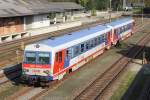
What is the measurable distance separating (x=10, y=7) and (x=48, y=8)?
47.2ft

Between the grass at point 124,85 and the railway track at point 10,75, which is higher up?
the railway track at point 10,75

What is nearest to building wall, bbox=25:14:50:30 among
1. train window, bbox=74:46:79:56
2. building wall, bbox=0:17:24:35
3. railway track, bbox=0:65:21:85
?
building wall, bbox=0:17:24:35

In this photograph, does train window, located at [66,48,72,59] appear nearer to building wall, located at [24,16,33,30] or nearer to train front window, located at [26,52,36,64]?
train front window, located at [26,52,36,64]

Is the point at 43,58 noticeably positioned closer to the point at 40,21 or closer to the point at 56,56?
the point at 56,56

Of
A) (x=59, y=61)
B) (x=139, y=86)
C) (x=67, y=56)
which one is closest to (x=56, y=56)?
(x=59, y=61)

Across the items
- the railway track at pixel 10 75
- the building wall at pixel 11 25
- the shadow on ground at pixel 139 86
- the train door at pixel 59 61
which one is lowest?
the shadow on ground at pixel 139 86

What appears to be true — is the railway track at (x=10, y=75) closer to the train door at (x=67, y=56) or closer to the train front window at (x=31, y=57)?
the train front window at (x=31, y=57)

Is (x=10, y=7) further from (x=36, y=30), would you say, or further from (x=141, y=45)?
(x=141, y=45)

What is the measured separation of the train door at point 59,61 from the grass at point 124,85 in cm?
412

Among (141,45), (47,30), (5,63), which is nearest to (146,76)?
(5,63)

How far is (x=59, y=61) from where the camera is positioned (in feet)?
75.7

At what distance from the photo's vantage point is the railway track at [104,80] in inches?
843

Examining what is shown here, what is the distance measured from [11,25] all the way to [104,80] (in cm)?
2870

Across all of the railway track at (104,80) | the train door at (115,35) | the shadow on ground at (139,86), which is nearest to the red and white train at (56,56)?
the railway track at (104,80)
